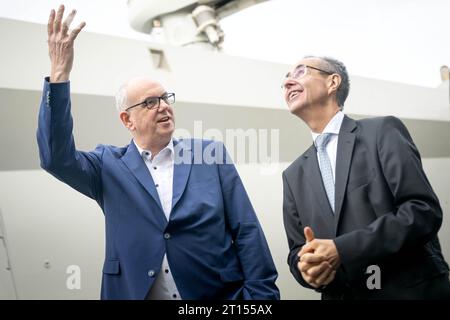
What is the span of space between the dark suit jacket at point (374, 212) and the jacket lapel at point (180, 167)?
0.34 meters

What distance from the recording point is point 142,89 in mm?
1122

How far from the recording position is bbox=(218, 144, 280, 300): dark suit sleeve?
3.51ft

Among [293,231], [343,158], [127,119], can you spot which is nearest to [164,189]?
[127,119]

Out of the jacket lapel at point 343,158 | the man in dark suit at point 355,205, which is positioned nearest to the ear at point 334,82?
the man in dark suit at point 355,205

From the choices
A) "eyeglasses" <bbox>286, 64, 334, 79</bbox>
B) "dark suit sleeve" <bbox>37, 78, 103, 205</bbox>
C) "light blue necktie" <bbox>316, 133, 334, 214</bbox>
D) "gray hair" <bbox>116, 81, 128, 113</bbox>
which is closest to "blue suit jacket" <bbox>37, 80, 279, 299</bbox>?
"dark suit sleeve" <bbox>37, 78, 103, 205</bbox>

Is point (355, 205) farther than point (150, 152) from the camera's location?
No

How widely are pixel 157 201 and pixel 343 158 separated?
0.56m

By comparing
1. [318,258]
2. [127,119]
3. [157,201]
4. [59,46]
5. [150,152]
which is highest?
[59,46]

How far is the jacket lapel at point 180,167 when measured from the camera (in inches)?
42.3

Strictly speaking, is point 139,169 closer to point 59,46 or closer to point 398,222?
point 59,46

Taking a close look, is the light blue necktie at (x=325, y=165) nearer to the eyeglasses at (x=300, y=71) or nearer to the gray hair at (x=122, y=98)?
the eyeglasses at (x=300, y=71)
